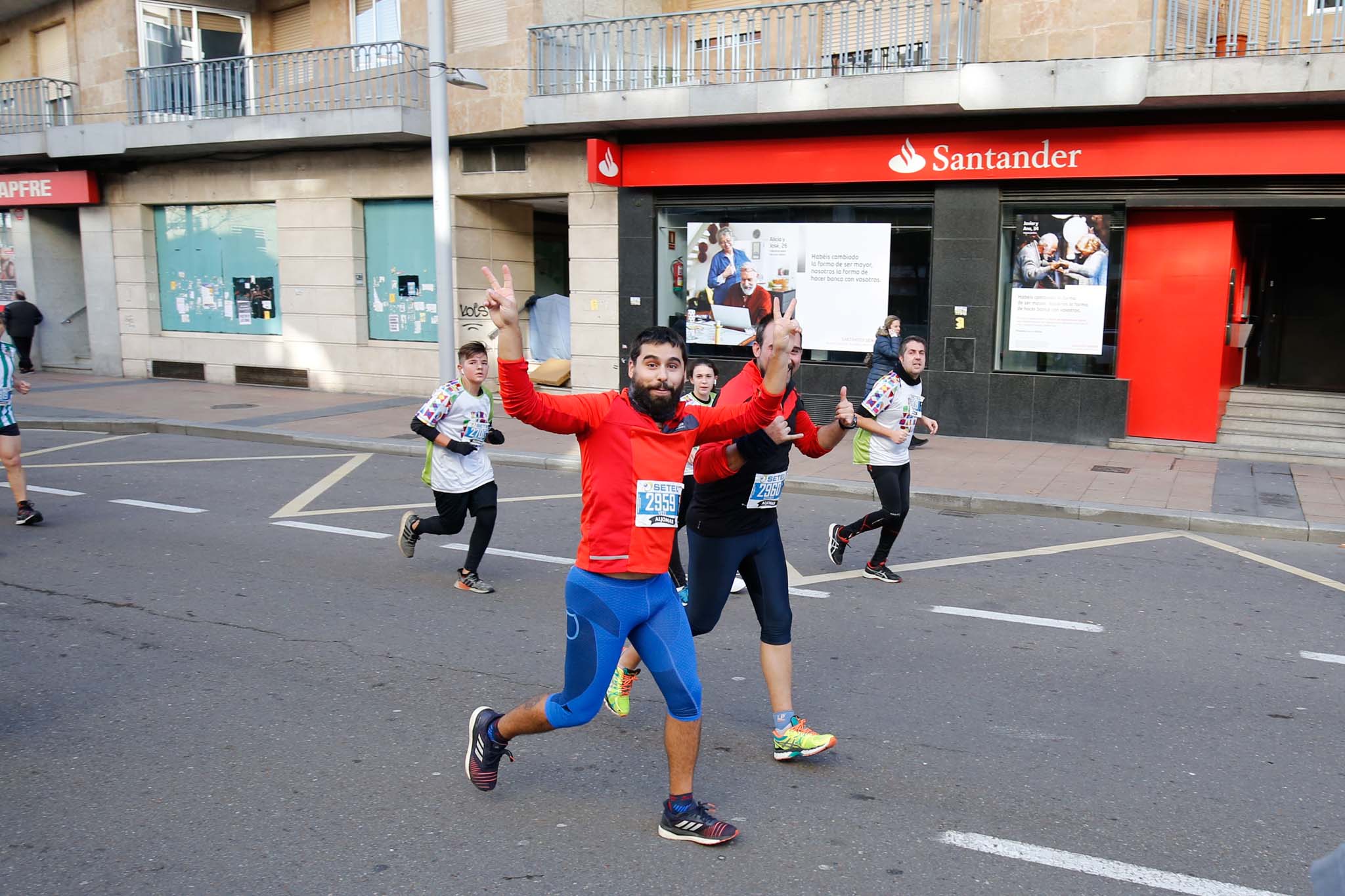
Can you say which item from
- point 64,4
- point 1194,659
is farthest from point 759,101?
point 64,4

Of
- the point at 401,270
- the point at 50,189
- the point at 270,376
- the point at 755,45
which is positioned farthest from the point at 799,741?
the point at 50,189

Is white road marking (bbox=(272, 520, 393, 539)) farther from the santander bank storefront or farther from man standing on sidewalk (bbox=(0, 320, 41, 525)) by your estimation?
the santander bank storefront

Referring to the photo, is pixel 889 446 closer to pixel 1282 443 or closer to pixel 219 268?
pixel 1282 443

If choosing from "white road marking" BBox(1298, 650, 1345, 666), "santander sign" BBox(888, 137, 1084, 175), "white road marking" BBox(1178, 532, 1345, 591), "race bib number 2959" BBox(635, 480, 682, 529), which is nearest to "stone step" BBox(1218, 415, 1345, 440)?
"santander sign" BBox(888, 137, 1084, 175)

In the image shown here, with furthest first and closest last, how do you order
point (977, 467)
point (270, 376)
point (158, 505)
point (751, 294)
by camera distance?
point (270, 376), point (751, 294), point (977, 467), point (158, 505)

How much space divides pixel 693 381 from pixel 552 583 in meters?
2.11

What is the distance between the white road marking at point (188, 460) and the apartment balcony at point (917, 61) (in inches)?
Answer: 237

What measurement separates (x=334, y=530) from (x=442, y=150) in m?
6.47

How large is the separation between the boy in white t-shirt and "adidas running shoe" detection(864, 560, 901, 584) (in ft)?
8.60

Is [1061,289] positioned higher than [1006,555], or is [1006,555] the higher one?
[1061,289]

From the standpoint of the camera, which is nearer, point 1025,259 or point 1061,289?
point 1061,289

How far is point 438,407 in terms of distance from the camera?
23.3 ft

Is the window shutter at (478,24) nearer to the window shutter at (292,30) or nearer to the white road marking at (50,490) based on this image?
the window shutter at (292,30)

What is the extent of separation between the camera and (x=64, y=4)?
838 inches
